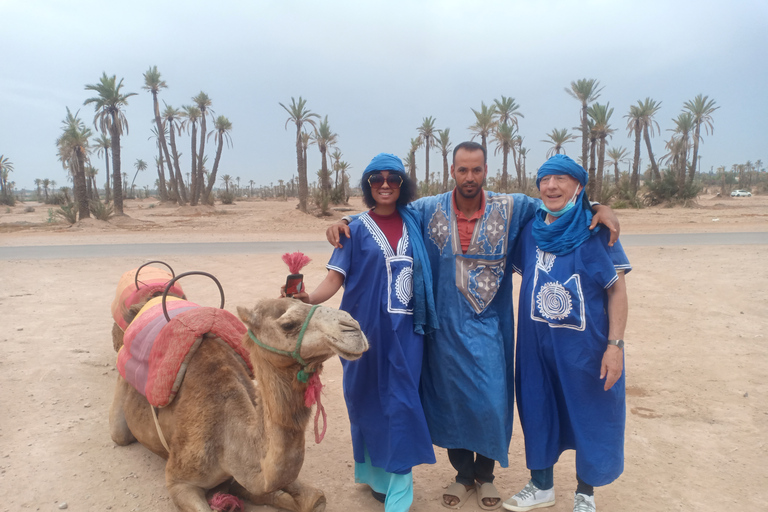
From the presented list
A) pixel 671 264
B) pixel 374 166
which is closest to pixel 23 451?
pixel 374 166

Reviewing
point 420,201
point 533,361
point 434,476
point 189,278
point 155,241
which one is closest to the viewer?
point 533,361

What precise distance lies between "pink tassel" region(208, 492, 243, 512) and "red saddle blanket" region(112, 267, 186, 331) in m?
2.04

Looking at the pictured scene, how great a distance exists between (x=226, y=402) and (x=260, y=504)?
0.69m

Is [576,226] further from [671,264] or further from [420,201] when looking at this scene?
[671,264]

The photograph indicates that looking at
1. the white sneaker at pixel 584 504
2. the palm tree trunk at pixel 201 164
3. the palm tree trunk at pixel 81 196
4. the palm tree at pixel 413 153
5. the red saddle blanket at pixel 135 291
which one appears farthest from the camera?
the palm tree at pixel 413 153

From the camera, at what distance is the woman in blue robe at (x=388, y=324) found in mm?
2869

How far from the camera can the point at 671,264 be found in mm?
10406

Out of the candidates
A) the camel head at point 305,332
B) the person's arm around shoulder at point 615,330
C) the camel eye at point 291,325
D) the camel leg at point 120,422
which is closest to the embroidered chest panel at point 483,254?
the person's arm around shoulder at point 615,330

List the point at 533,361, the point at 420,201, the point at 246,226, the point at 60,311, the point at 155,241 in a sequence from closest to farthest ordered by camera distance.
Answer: the point at 533,361
the point at 420,201
the point at 60,311
the point at 155,241
the point at 246,226

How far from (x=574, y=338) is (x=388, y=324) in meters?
1.02

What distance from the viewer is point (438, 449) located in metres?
3.99

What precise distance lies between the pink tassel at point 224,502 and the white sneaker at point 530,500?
5.18 feet

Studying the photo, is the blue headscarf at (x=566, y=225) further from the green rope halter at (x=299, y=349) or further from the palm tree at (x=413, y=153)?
the palm tree at (x=413, y=153)

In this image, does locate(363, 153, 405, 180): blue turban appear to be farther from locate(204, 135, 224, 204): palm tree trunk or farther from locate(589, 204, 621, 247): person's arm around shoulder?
locate(204, 135, 224, 204): palm tree trunk
